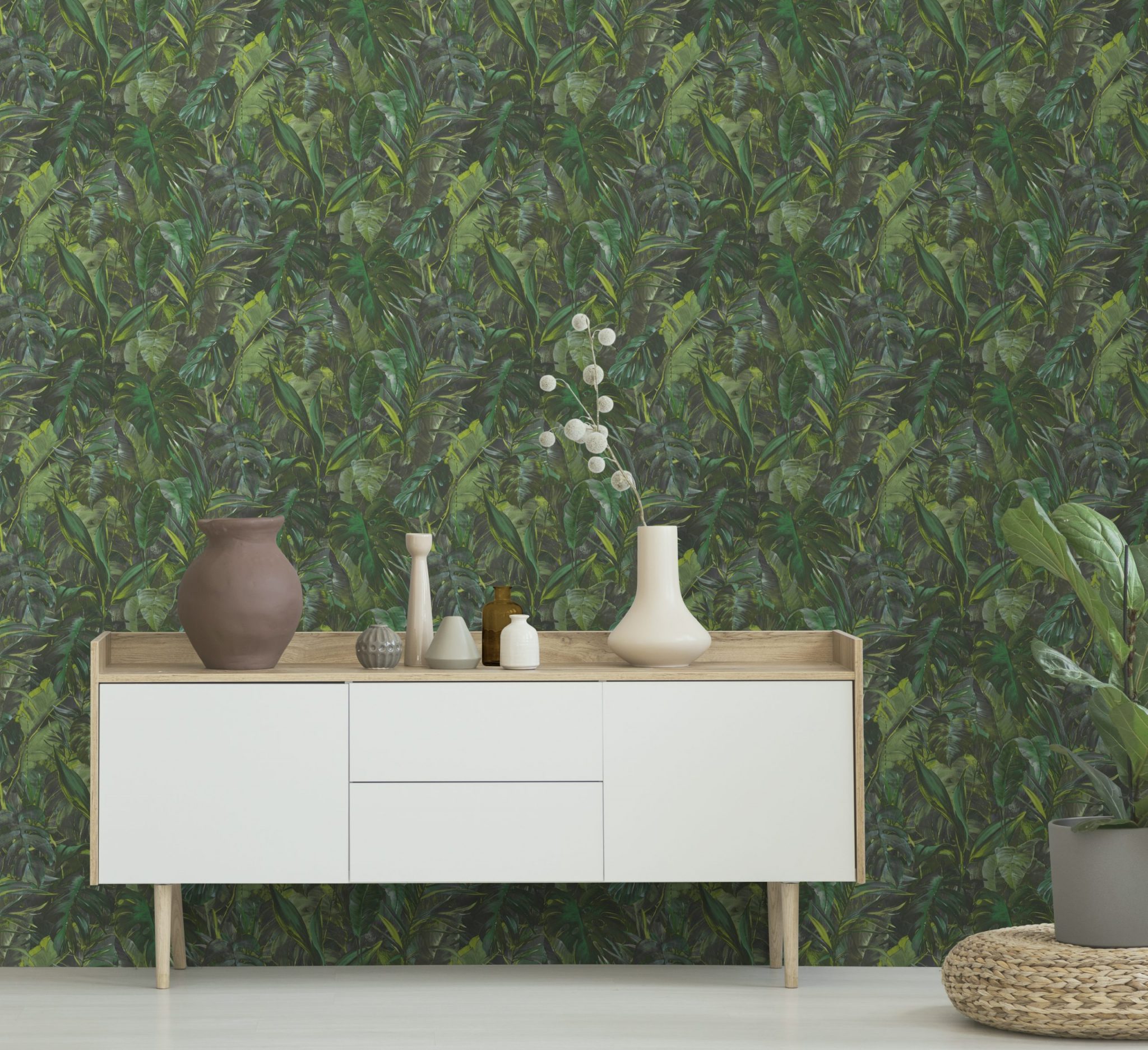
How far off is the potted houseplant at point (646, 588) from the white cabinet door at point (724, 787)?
13cm

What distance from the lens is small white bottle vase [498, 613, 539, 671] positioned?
10.5 feet

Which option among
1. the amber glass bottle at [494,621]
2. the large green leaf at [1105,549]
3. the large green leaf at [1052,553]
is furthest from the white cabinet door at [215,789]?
the large green leaf at [1105,549]

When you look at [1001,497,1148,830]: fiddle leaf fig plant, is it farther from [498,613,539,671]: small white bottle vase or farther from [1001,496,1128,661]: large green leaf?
[498,613,539,671]: small white bottle vase

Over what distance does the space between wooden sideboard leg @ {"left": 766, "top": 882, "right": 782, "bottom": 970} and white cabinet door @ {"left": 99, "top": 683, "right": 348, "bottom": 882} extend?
105cm

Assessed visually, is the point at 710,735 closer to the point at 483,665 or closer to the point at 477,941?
the point at 483,665

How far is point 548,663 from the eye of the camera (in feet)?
11.3

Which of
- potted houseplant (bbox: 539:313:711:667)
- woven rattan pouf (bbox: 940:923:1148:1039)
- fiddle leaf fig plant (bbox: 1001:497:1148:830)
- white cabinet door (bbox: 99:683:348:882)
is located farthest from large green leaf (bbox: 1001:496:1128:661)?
white cabinet door (bbox: 99:683:348:882)

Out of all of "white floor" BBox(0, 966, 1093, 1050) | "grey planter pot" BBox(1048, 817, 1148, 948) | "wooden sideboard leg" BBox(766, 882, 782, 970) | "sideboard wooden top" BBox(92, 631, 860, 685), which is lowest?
"white floor" BBox(0, 966, 1093, 1050)

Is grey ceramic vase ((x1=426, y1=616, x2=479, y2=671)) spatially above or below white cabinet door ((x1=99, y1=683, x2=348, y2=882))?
above

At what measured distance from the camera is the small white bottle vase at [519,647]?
10.5 ft

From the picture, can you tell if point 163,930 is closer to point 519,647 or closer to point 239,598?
point 239,598

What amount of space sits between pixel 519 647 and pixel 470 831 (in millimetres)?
427

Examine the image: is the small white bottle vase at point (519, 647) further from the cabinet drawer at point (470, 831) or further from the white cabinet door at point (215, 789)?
the white cabinet door at point (215, 789)

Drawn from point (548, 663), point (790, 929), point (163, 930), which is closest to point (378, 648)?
point (548, 663)
